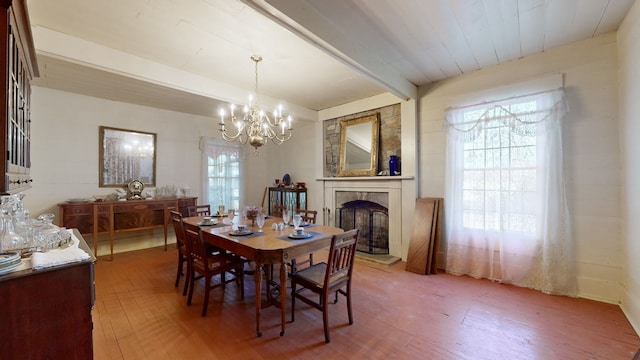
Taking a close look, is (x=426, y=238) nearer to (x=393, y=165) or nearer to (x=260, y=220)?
(x=393, y=165)

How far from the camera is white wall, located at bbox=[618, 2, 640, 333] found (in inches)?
83.7

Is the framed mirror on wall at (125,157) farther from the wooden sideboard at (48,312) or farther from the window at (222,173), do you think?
the wooden sideboard at (48,312)

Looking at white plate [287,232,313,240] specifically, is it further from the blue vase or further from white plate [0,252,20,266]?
the blue vase

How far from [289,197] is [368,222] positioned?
6.05 ft

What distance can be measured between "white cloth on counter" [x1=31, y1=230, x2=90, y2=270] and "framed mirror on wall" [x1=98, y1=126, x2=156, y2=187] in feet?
11.2

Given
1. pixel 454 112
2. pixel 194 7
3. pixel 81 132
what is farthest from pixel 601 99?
pixel 81 132

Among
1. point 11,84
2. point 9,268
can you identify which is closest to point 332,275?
point 9,268

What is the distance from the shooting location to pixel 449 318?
2328mm

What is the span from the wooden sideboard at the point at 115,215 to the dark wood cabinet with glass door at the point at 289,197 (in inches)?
67.5

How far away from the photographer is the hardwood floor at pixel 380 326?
189cm

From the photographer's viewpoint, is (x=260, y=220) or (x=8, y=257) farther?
(x=260, y=220)

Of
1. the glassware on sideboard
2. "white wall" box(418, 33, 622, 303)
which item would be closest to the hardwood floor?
"white wall" box(418, 33, 622, 303)

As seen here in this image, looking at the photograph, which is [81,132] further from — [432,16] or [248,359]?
[432,16]

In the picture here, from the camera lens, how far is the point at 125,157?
434cm
